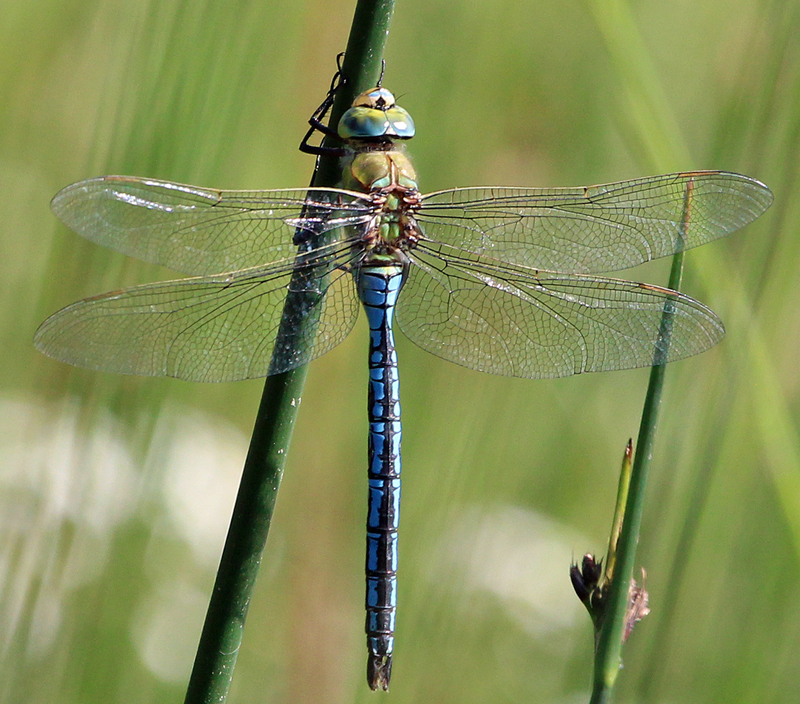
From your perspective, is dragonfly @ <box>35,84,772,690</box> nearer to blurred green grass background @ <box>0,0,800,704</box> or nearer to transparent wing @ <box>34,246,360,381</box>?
transparent wing @ <box>34,246,360,381</box>

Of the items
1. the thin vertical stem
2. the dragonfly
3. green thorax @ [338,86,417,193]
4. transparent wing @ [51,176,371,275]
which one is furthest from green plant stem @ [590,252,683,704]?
green thorax @ [338,86,417,193]

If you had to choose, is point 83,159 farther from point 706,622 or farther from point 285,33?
point 706,622

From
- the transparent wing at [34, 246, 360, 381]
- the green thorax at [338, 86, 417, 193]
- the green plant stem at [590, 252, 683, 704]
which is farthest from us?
the green thorax at [338, 86, 417, 193]

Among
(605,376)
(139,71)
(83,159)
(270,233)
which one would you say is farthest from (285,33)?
(605,376)

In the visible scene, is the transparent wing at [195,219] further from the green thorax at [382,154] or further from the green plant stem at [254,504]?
the green plant stem at [254,504]

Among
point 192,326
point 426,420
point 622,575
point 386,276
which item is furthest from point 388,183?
point 622,575

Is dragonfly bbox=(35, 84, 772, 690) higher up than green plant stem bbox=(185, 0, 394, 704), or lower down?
higher up
